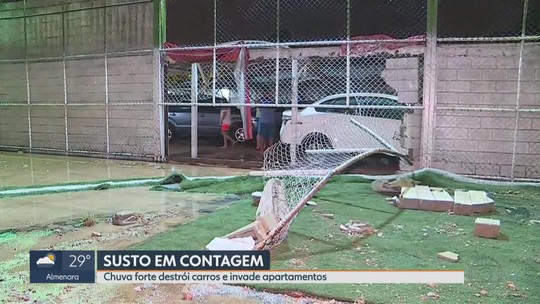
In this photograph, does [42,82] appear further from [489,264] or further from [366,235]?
[489,264]

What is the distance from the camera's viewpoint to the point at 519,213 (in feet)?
17.0

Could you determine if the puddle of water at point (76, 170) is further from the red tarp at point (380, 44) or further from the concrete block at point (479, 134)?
the concrete block at point (479, 134)

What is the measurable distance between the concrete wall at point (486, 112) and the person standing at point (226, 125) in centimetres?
499

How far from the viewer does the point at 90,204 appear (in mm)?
5598

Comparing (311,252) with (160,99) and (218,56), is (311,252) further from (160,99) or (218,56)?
(160,99)

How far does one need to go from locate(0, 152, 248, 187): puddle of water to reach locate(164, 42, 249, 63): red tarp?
2015 millimetres

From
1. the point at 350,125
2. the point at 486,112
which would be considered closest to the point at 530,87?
the point at 486,112

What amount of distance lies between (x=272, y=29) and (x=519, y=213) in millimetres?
5161

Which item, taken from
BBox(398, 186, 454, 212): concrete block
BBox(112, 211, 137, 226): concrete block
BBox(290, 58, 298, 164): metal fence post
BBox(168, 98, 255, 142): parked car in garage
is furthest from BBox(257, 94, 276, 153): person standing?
BBox(112, 211, 137, 226): concrete block

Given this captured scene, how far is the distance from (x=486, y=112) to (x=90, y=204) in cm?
579

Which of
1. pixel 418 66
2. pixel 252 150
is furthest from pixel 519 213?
pixel 252 150

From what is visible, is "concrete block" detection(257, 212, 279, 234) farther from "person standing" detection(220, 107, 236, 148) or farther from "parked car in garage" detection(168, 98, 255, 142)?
"parked car in garage" detection(168, 98, 255, 142)

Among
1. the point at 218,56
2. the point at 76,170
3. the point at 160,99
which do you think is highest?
the point at 218,56

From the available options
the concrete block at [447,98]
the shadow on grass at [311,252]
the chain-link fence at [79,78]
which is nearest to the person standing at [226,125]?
the chain-link fence at [79,78]
